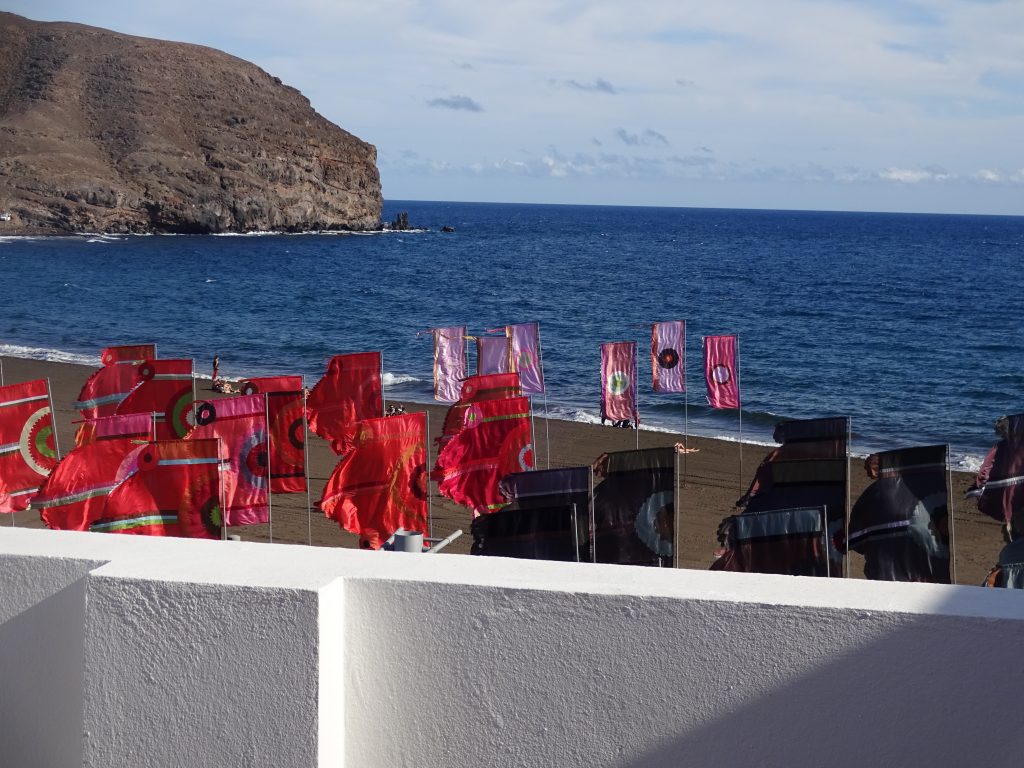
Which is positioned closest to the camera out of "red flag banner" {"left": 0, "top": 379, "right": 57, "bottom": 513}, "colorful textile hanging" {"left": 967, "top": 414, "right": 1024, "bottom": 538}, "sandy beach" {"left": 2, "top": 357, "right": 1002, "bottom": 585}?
"colorful textile hanging" {"left": 967, "top": 414, "right": 1024, "bottom": 538}

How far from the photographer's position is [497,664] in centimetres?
327

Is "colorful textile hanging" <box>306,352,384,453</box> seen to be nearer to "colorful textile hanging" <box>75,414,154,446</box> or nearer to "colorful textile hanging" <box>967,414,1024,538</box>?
"colorful textile hanging" <box>75,414,154,446</box>

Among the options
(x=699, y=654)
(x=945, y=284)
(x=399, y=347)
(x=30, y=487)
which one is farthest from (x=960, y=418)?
(x=945, y=284)

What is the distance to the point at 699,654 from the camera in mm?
3129

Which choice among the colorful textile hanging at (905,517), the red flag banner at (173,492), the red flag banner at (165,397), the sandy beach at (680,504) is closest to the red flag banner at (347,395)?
the sandy beach at (680,504)

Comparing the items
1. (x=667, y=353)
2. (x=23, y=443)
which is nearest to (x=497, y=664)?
(x=23, y=443)

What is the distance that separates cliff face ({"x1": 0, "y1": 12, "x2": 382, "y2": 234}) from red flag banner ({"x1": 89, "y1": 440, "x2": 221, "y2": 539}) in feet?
306

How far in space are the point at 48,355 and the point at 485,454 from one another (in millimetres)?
28303

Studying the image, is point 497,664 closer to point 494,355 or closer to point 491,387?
point 491,387

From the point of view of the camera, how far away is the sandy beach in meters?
14.7

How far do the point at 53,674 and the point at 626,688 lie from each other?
1.78 meters

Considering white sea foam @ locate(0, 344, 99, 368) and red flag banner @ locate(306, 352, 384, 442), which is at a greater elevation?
red flag banner @ locate(306, 352, 384, 442)

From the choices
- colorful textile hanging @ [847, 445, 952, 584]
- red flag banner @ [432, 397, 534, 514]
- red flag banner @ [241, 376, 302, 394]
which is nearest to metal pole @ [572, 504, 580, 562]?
colorful textile hanging @ [847, 445, 952, 584]

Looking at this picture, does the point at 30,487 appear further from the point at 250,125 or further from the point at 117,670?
the point at 250,125
